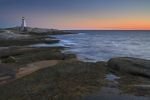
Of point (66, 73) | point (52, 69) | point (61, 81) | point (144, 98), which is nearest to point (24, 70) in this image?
point (52, 69)

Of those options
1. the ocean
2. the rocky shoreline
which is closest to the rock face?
the rocky shoreline

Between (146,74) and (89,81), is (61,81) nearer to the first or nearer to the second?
(89,81)

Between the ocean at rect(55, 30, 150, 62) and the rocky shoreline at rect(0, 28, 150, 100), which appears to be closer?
the rocky shoreline at rect(0, 28, 150, 100)

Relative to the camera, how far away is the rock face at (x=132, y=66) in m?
15.7

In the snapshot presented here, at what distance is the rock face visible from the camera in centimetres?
1571

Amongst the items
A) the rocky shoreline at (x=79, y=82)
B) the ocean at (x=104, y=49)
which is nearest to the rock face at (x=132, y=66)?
the rocky shoreline at (x=79, y=82)

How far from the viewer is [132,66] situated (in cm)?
1655

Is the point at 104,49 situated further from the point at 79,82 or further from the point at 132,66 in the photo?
the point at 79,82

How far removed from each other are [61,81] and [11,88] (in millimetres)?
2691

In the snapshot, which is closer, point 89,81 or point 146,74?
point 89,81

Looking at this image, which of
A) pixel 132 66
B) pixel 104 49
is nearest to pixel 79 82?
pixel 132 66

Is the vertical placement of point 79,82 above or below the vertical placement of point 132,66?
below

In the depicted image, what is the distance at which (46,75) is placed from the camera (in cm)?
1541

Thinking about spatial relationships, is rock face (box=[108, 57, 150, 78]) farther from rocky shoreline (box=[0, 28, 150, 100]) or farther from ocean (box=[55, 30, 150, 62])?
ocean (box=[55, 30, 150, 62])
